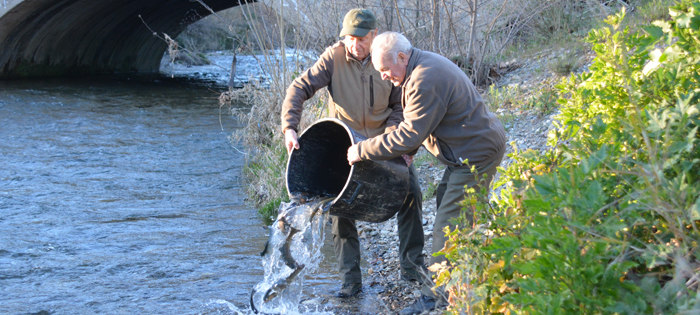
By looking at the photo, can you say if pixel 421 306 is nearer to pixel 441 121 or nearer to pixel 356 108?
pixel 441 121

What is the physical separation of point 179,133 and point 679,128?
32.2 ft

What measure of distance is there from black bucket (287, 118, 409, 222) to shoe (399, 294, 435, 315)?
0.57 metres

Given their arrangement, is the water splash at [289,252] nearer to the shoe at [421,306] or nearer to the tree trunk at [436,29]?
the shoe at [421,306]

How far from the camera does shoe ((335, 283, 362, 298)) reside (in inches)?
160

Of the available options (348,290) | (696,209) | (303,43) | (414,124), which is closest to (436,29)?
(303,43)

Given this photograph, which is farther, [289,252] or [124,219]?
[124,219]

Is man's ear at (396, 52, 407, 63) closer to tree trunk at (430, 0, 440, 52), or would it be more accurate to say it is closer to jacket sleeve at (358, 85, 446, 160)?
jacket sleeve at (358, 85, 446, 160)

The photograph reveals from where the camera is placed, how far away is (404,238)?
13.1 ft

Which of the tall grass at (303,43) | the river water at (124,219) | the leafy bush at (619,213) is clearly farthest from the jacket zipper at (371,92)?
the tall grass at (303,43)

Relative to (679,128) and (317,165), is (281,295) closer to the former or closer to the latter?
(317,165)

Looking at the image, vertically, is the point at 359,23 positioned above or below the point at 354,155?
above

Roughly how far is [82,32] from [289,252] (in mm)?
16812

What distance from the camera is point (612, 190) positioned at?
1843mm

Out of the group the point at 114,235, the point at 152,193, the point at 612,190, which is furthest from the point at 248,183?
the point at 612,190
